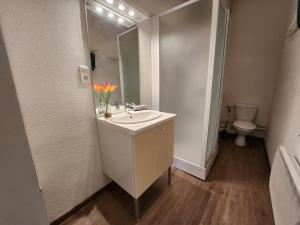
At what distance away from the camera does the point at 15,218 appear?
0.55 m

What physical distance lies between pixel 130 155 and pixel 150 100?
1.02m

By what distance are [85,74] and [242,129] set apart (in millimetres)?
2415

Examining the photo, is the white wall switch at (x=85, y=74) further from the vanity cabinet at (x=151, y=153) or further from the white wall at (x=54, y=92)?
the vanity cabinet at (x=151, y=153)

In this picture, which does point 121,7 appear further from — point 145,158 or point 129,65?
point 145,158

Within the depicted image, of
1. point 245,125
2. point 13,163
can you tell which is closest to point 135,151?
point 13,163

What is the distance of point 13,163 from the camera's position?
1.70 feet

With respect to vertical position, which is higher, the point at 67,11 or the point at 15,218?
the point at 67,11

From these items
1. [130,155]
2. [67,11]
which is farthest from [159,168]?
[67,11]

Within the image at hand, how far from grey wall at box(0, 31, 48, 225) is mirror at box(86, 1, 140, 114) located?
0.74 meters

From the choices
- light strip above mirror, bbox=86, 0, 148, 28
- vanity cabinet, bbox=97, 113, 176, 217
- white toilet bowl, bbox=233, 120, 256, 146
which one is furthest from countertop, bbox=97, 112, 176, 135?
white toilet bowl, bbox=233, 120, 256, 146

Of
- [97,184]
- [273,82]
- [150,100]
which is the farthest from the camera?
[273,82]

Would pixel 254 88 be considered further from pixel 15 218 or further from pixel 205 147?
pixel 15 218

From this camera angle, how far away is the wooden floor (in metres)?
1.15

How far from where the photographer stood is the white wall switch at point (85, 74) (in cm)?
108
